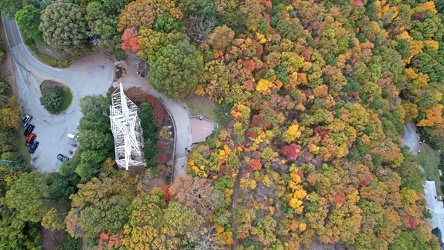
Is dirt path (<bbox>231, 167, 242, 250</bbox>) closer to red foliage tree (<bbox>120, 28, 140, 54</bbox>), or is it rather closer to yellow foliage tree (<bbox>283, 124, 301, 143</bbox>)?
yellow foliage tree (<bbox>283, 124, 301, 143</bbox>)

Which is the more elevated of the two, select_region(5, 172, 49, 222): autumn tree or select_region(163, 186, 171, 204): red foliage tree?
select_region(163, 186, 171, 204): red foliage tree

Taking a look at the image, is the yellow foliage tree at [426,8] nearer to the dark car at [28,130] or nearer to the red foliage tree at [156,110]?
the red foliage tree at [156,110]

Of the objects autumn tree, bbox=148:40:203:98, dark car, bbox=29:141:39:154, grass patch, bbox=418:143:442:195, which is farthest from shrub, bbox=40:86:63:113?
grass patch, bbox=418:143:442:195

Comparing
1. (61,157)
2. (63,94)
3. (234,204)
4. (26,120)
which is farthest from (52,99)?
(234,204)

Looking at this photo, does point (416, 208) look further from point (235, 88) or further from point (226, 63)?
point (226, 63)

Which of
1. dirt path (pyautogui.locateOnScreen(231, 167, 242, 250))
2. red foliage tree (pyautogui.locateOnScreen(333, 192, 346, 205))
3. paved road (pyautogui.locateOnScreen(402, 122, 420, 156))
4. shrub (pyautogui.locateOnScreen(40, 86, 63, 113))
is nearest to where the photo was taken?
dirt path (pyautogui.locateOnScreen(231, 167, 242, 250))

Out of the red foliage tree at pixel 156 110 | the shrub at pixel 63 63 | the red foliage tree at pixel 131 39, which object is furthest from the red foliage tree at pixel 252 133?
the shrub at pixel 63 63
